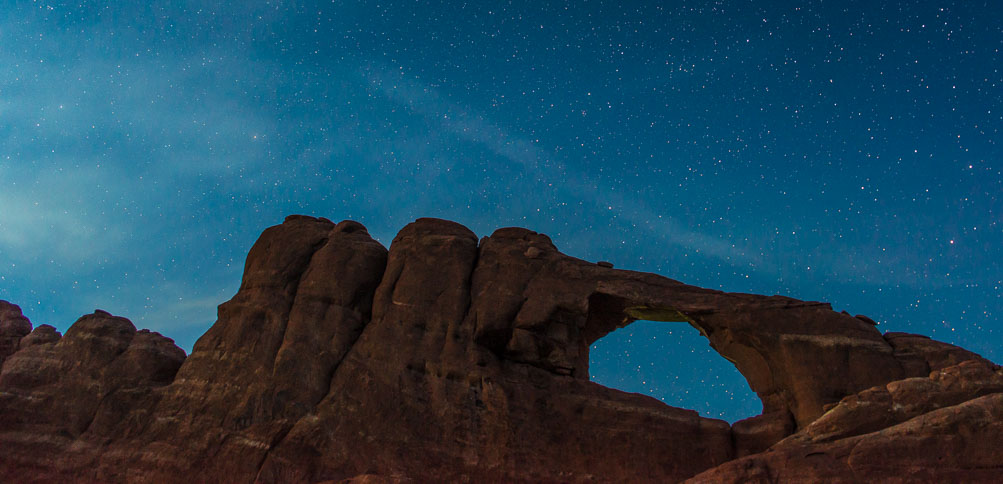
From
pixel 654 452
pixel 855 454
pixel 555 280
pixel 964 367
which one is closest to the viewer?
pixel 855 454

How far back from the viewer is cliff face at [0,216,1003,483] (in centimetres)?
2361

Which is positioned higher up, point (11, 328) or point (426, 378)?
point (11, 328)

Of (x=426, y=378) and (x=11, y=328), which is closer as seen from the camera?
(x=426, y=378)

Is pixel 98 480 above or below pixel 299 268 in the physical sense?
below

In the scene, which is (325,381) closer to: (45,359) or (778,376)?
(45,359)

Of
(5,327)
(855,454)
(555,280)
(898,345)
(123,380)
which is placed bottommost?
(855,454)

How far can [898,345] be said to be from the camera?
28156mm

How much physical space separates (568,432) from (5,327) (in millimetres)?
24016

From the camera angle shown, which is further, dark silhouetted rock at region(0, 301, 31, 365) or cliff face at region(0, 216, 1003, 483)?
dark silhouetted rock at region(0, 301, 31, 365)

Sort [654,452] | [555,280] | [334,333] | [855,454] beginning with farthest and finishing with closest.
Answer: [555,280] < [334,333] < [654,452] < [855,454]

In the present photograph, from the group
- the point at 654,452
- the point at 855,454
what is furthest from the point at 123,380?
the point at 855,454

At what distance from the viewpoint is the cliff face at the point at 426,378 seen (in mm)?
23609

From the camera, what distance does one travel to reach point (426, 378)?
2675cm

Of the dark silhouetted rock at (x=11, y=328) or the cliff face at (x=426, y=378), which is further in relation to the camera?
the dark silhouetted rock at (x=11, y=328)
